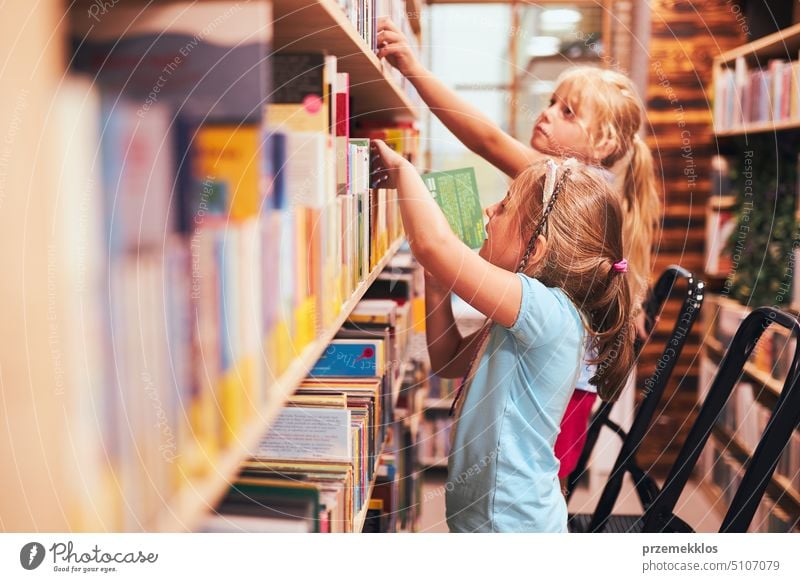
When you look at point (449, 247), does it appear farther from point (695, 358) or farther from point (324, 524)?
point (695, 358)

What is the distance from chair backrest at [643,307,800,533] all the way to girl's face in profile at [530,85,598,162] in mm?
528

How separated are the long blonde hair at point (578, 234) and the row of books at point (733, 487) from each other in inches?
54.7

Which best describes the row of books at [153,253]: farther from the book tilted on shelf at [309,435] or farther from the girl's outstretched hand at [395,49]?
the girl's outstretched hand at [395,49]

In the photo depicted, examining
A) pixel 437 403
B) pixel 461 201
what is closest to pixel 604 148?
pixel 461 201

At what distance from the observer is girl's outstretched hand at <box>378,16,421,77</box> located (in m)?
1.47

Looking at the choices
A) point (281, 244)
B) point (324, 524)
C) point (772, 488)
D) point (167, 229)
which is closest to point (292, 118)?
point (281, 244)

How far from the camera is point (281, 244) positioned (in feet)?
3.11

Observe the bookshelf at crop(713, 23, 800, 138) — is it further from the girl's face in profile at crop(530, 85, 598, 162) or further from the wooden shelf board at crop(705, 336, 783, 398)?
the girl's face in profile at crop(530, 85, 598, 162)

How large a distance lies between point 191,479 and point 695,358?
3118mm

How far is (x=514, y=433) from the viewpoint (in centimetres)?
135

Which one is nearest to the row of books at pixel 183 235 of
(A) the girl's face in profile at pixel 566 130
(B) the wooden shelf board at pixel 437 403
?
(A) the girl's face in profile at pixel 566 130

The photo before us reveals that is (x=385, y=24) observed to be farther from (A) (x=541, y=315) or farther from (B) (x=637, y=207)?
(B) (x=637, y=207)

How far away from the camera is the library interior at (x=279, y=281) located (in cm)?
70

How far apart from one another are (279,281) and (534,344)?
0.51 metres
